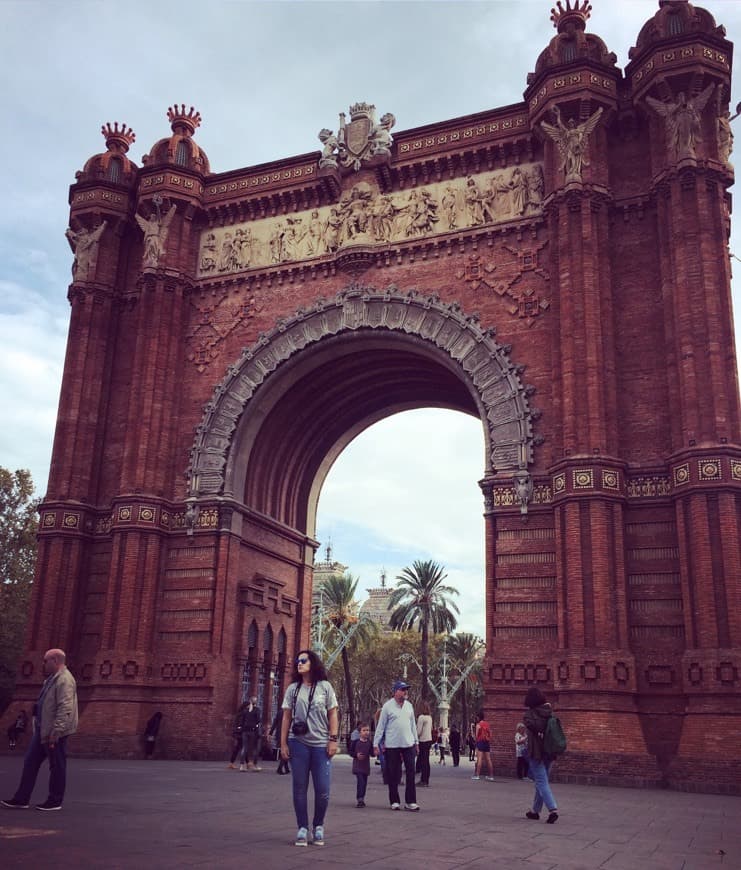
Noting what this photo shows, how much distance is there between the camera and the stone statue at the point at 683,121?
2252 cm

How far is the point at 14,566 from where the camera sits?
44.3 m

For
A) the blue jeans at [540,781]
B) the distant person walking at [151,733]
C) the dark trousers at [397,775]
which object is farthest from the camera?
the distant person walking at [151,733]

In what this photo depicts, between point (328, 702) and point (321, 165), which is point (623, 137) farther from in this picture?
point (328, 702)

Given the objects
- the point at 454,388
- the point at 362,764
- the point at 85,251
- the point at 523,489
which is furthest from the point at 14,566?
the point at 362,764

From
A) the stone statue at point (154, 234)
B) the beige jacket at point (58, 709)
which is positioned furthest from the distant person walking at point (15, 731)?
the beige jacket at point (58, 709)

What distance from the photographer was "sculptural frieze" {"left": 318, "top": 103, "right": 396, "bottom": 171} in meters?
27.3

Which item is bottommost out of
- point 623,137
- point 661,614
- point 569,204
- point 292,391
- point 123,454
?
point 661,614

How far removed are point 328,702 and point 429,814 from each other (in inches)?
145

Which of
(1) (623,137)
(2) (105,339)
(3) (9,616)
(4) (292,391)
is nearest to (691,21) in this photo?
(1) (623,137)

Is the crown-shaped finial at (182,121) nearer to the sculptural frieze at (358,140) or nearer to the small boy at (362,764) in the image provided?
the sculptural frieze at (358,140)

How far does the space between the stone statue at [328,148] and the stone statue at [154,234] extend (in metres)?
5.25

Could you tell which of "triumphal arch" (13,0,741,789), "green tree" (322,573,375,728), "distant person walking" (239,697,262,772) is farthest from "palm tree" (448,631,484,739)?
"distant person walking" (239,697,262,772)

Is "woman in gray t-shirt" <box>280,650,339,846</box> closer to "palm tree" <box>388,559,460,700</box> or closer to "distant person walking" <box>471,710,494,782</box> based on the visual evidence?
"distant person walking" <box>471,710,494,782</box>

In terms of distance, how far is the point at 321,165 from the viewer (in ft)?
91.5
